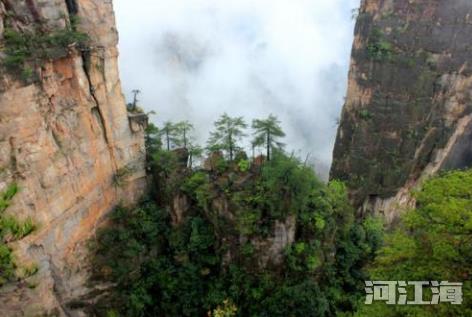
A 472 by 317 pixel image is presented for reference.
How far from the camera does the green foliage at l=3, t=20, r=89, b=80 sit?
796 inches

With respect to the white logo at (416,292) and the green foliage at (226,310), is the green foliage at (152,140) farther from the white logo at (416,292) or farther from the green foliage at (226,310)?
the white logo at (416,292)

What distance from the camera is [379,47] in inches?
1266

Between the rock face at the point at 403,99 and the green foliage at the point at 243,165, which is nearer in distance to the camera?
the green foliage at the point at 243,165

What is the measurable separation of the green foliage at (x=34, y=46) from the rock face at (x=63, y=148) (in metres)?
0.40

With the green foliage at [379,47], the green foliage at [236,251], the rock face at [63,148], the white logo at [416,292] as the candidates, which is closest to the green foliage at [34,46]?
the rock face at [63,148]

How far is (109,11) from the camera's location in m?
25.0

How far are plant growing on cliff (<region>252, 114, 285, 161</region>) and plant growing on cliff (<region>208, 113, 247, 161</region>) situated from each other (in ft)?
4.30

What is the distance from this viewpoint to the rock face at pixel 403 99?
31.0m

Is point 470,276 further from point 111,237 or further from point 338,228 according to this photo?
point 111,237

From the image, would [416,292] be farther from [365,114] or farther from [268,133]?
[365,114]

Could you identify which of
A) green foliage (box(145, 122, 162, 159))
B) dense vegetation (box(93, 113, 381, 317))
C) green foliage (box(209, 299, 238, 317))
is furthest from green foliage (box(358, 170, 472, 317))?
green foliage (box(145, 122, 162, 159))

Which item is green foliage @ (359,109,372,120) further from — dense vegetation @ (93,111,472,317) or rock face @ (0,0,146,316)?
rock face @ (0,0,146,316)

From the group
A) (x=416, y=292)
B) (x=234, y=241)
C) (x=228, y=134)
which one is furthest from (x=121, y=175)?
(x=416, y=292)

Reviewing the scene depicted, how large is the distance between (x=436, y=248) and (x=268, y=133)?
15189mm
